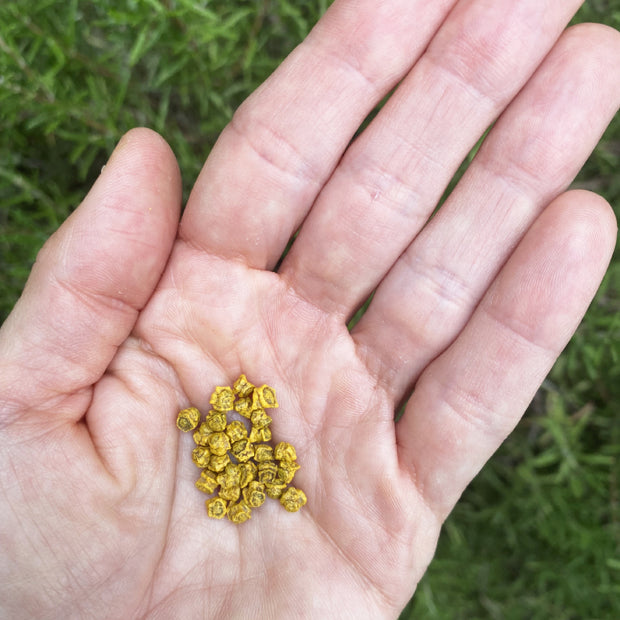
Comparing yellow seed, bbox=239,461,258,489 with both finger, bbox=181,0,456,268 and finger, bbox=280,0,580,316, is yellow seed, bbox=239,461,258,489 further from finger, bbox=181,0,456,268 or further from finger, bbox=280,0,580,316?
finger, bbox=181,0,456,268

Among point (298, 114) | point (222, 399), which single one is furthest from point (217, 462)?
point (298, 114)

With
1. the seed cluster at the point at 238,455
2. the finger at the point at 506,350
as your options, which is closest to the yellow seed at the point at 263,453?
the seed cluster at the point at 238,455

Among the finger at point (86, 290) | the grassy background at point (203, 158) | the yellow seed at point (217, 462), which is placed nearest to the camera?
the finger at point (86, 290)

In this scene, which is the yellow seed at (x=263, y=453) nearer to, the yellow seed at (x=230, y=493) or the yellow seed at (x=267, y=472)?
the yellow seed at (x=267, y=472)

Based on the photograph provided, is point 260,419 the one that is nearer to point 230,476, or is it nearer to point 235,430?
point 235,430

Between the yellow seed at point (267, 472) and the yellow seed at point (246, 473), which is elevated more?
the yellow seed at point (267, 472)

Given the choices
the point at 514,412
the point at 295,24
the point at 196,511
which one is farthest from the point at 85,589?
the point at 295,24
